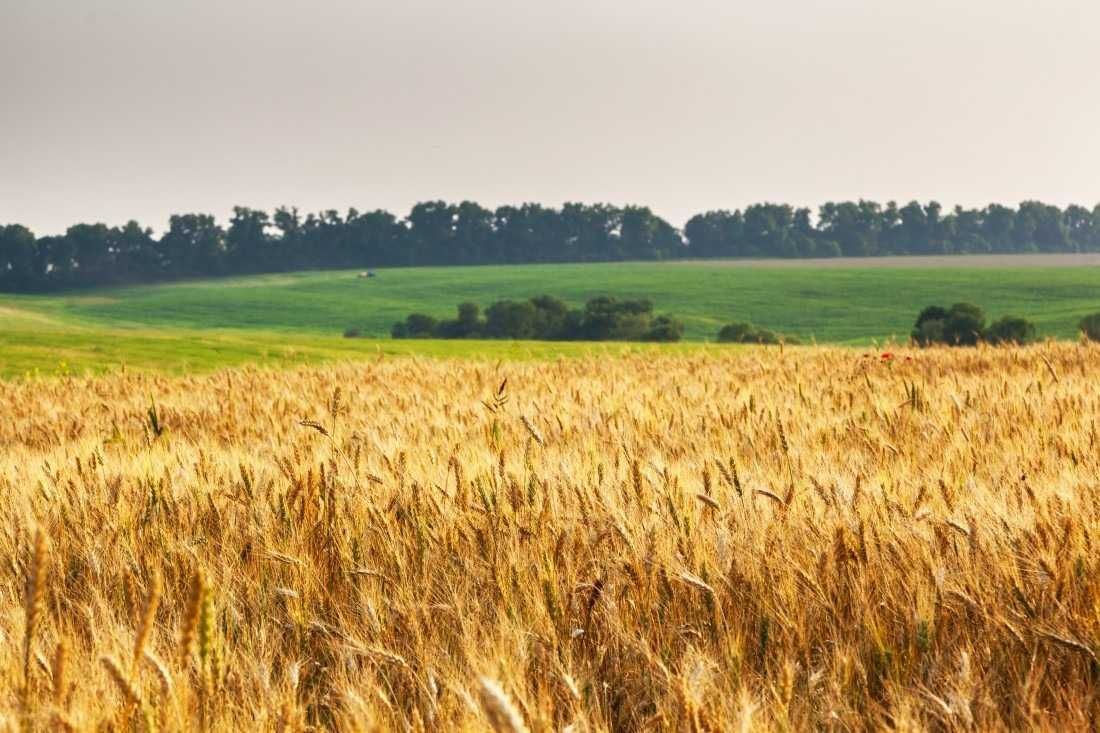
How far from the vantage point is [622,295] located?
90.8 meters

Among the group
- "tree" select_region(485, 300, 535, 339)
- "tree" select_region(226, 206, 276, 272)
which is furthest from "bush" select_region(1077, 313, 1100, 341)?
"tree" select_region(226, 206, 276, 272)

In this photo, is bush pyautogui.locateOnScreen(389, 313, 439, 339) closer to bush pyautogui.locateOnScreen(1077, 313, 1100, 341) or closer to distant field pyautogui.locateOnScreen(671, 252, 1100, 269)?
bush pyautogui.locateOnScreen(1077, 313, 1100, 341)

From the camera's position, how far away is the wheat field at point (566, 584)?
6.31 feet

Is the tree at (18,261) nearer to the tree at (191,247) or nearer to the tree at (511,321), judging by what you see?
the tree at (191,247)

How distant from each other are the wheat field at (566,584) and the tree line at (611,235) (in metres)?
134

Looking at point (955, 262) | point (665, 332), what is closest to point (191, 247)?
point (665, 332)

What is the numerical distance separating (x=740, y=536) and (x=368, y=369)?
10120 millimetres

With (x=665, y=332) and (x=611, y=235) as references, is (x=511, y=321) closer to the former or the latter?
(x=665, y=332)

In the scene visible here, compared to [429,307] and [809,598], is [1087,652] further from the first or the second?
[429,307]

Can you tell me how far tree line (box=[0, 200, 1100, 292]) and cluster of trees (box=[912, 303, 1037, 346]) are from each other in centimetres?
8123

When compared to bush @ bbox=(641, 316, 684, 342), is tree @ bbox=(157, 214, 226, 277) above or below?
above

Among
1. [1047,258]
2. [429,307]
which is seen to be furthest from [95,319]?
[1047,258]

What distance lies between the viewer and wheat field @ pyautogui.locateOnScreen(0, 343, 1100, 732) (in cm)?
192

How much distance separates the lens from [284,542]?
128 inches
